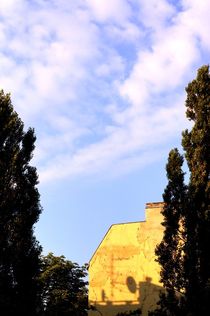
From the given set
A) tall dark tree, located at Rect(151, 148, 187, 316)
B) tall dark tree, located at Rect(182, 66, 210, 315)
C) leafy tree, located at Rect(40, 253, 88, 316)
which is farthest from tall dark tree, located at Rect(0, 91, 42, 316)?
leafy tree, located at Rect(40, 253, 88, 316)

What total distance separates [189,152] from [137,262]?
8.85 metres

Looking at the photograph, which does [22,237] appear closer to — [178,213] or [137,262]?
[178,213]

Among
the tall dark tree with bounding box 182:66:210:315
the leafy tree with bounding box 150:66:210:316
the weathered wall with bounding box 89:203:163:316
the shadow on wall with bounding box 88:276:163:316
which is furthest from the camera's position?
the weathered wall with bounding box 89:203:163:316

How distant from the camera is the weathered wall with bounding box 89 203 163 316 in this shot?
24.2 m

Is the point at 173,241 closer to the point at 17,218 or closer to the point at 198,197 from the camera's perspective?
the point at 198,197

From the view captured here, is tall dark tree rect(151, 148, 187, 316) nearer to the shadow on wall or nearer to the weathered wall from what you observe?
the shadow on wall

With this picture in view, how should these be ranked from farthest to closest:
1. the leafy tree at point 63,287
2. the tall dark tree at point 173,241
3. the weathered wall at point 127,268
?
the leafy tree at point 63,287 < the weathered wall at point 127,268 < the tall dark tree at point 173,241

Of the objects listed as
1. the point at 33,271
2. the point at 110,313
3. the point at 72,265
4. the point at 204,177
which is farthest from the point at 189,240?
the point at 72,265

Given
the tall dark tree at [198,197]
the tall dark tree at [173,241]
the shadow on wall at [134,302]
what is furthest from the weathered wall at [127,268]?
the tall dark tree at [198,197]

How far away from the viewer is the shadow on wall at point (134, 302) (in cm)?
2369

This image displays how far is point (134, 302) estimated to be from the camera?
2422 centimetres

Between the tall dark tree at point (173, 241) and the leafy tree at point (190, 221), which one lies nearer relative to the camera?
the leafy tree at point (190, 221)

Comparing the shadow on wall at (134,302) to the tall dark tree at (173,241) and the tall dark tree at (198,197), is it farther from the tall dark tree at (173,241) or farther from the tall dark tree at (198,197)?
the tall dark tree at (198,197)

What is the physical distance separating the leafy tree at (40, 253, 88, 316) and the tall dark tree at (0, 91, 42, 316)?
14837 mm
